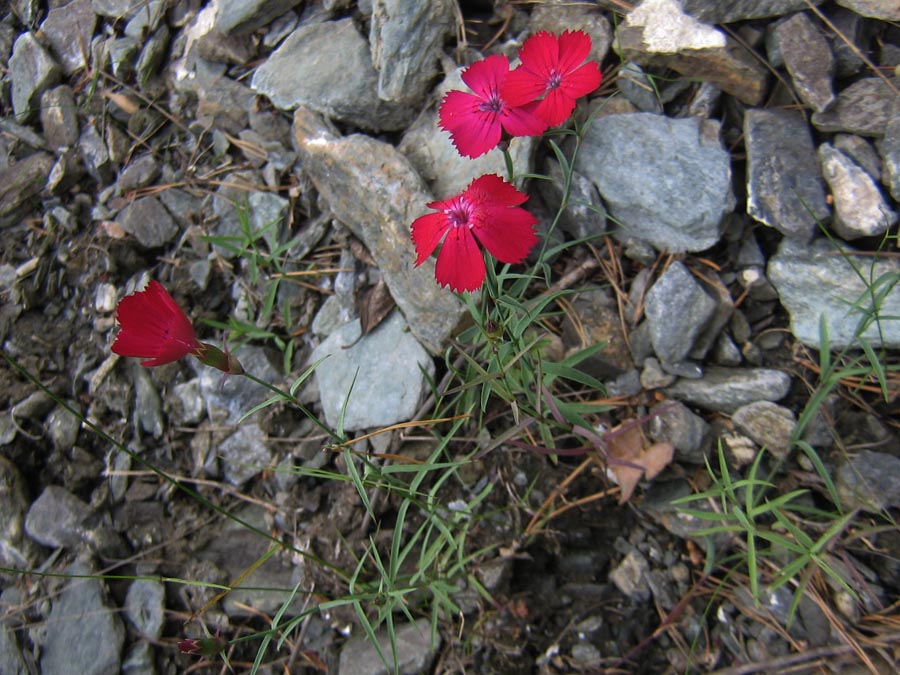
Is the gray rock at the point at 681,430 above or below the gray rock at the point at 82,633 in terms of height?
above

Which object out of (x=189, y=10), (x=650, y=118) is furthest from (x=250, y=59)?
(x=650, y=118)

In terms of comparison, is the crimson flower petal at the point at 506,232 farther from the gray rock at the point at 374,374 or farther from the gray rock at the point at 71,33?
the gray rock at the point at 71,33

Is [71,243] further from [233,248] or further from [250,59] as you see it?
[250,59]

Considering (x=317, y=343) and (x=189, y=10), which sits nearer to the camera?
(x=317, y=343)

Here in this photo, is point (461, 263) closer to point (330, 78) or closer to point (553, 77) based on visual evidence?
point (553, 77)

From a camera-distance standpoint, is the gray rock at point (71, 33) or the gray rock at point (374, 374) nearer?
the gray rock at point (374, 374)

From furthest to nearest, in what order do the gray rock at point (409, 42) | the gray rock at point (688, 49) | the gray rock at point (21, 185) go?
the gray rock at point (21, 185), the gray rock at point (409, 42), the gray rock at point (688, 49)

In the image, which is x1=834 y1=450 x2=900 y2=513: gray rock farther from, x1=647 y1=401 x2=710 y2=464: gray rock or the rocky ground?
x1=647 y1=401 x2=710 y2=464: gray rock

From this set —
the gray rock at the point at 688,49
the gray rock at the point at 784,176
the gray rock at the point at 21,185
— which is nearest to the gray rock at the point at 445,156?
the gray rock at the point at 688,49
